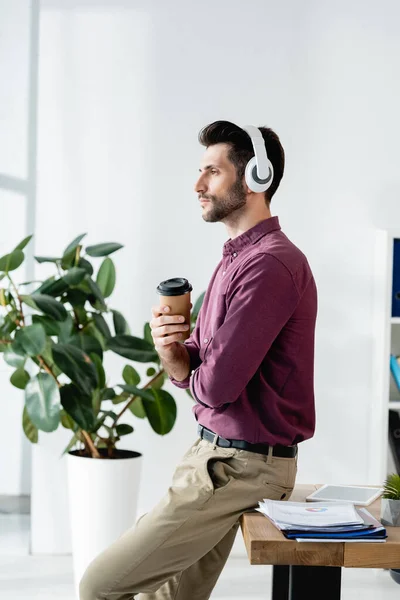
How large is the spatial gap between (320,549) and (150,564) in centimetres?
43

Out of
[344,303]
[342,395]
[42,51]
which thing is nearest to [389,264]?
[344,303]

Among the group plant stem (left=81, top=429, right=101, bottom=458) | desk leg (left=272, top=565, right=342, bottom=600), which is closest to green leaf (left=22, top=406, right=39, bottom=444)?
plant stem (left=81, top=429, right=101, bottom=458)

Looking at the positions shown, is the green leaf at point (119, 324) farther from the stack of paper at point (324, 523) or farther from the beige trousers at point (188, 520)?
the stack of paper at point (324, 523)

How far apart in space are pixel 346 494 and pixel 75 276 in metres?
1.67

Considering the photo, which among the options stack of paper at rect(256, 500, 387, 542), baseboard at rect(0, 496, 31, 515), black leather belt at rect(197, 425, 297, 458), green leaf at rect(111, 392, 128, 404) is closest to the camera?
stack of paper at rect(256, 500, 387, 542)

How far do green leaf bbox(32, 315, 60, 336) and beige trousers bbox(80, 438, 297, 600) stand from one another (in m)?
1.49

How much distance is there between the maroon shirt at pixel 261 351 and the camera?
1.82m

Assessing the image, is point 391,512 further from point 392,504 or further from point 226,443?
point 226,443

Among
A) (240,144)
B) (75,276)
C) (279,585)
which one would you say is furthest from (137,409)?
(240,144)

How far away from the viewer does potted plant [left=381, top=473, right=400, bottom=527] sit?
1702 millimetres

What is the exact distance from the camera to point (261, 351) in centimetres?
183

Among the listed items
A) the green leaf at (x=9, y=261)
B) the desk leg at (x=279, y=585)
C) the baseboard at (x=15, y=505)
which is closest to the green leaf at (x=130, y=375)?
the green leaf at (x=9, y=261)

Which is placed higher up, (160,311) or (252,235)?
(252,235)

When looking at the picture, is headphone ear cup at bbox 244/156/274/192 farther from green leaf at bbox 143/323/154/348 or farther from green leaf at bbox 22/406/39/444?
green leaf at bbox 22/406/39/444
